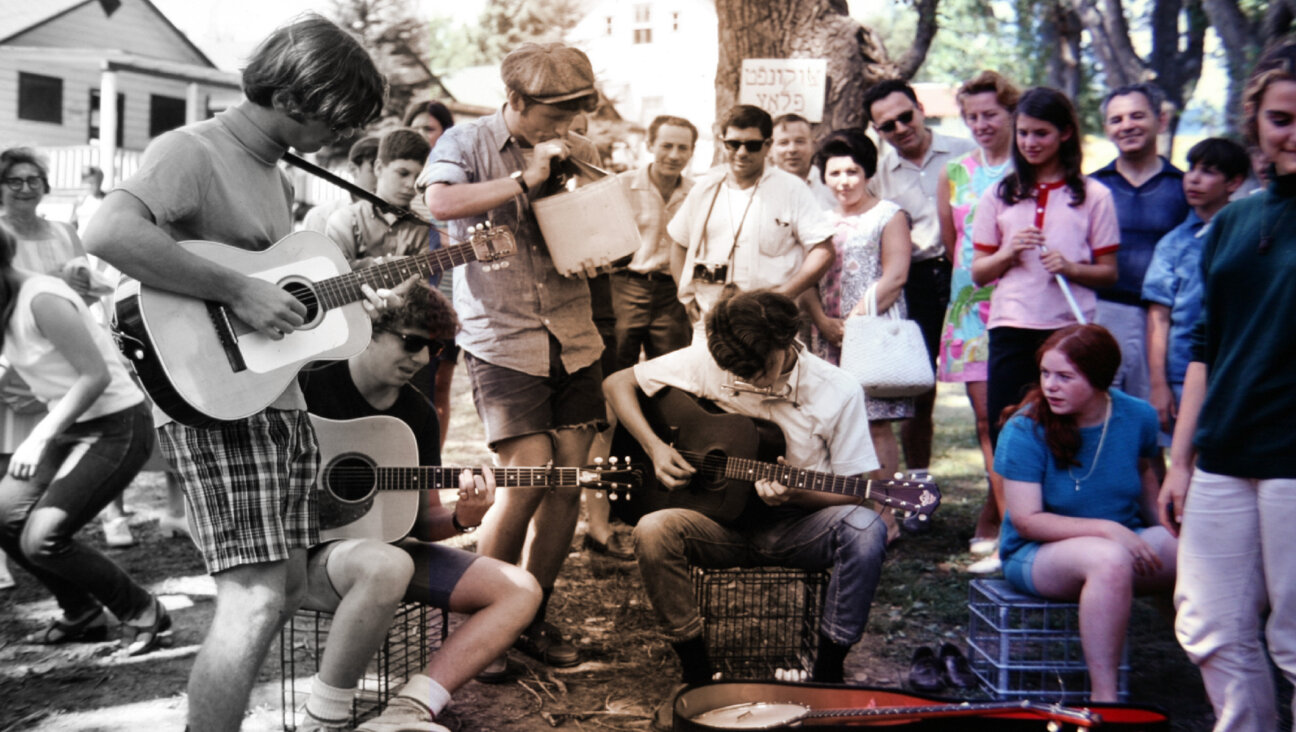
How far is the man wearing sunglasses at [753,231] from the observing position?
461cm

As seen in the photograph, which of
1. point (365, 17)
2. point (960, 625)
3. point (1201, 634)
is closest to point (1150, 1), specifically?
point (365, 17)

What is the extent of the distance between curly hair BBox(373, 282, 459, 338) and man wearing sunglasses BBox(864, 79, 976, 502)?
2.71 m

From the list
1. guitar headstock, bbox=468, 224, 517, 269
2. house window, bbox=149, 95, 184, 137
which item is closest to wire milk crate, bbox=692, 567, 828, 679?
guitar headstock, bbox=468, 224, 517, 269

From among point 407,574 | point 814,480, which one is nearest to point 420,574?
point 407,574

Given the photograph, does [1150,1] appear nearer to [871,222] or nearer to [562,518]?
[871,222]

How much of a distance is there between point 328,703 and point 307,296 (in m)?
1.05

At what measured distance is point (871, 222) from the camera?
195 inches

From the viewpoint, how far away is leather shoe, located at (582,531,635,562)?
5117 millimetres

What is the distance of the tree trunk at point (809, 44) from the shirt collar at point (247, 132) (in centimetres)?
417

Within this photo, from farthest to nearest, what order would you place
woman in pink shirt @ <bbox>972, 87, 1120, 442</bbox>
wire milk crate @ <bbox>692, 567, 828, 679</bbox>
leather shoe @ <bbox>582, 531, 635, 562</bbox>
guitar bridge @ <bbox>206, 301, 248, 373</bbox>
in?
1. leather shoe @ <bbox>582, 531, 635, 562</bbox>
2. woman in pink shirt @ <bbox>972, 87, 1120, 442</bbox>
3. wire milk crate @ <bbox>692, 567, 828, 679</bbox>
4. guitar bridge @ <bbox>206, 301, 248, 373</bbox>

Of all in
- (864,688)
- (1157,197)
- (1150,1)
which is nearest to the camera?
(864,688)

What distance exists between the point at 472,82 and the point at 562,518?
Answer: 38.0 feet

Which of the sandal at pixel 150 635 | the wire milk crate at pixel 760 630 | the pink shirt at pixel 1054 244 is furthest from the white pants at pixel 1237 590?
the sandal at pixel 150 635

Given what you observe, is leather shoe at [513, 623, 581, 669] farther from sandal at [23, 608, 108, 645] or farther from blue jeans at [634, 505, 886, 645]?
sandal at [23, 608, 108, 645]
